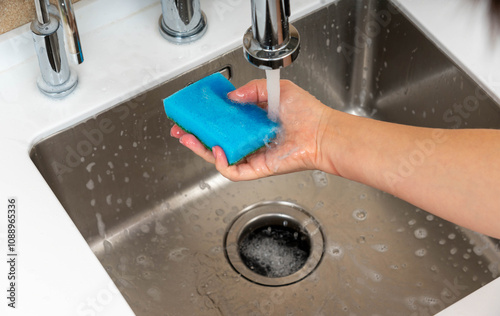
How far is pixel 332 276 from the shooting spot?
1002mm

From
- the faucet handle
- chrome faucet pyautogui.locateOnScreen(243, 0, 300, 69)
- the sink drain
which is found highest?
chrome faucet pyautogui.locateOnScreen(243, 0, 300, 69)

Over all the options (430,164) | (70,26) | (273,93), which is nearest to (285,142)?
(273,93)

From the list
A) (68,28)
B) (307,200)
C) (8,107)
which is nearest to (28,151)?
(8,107)

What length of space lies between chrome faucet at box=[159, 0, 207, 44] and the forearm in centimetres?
29

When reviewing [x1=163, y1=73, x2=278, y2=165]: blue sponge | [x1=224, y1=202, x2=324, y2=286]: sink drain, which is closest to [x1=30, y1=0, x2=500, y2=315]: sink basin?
[x1=224, y1=202, x2=324, y2=286]: sink drain

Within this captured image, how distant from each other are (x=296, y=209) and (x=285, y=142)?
9.2 inches

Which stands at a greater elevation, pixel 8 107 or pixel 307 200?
pixel 8 107

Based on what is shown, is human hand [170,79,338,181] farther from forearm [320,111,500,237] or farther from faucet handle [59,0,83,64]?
faucet handle [59,0,83,64]

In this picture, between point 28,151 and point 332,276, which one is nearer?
point 28,151

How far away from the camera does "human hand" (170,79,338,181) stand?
87 cm

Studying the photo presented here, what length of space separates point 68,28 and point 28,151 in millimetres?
191

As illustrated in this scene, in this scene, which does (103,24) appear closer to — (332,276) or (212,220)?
(212,220)

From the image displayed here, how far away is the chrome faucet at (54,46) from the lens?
794 millimetres

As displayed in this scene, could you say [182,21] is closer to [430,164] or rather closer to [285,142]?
[285,142]
